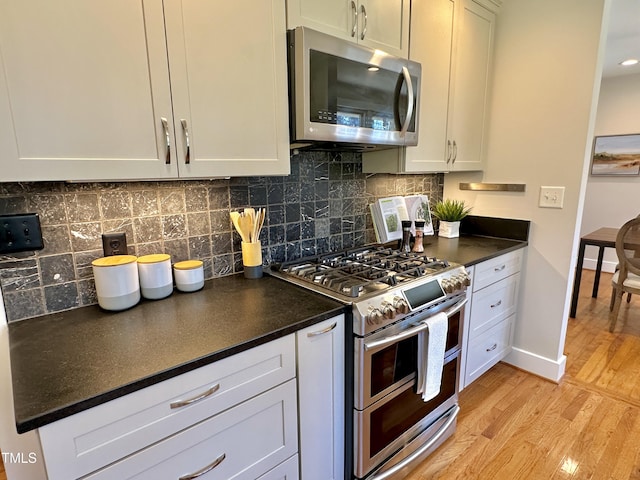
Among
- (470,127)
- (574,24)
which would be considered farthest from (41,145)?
(574,24)

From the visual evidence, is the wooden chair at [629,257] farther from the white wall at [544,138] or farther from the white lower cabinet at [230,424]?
the white lower cabinet at [230,424]

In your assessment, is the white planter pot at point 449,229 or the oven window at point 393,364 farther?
the white planter pot at point 449,229

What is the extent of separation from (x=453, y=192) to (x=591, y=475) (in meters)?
1.73

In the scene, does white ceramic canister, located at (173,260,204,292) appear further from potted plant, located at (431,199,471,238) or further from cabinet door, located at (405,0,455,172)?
potted plant, located at (431,199,471,238)

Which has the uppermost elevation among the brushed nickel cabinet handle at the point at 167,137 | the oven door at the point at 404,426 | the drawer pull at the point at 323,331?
the brushed nickel cabinet handle at the point at 167,137

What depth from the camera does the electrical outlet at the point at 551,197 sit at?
210 cm

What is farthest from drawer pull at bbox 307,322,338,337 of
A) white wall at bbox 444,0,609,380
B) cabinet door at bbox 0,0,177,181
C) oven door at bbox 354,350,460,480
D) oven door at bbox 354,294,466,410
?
white wall at bbox 444,0,609,380

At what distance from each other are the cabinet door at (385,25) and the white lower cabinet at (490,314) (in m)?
1.18

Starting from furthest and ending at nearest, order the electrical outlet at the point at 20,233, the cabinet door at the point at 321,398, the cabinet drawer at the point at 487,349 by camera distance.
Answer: the cabinet drawer at the point at 487,349
the cabinet door at the point at 321,398
the electrical outlet at the point at 20,233

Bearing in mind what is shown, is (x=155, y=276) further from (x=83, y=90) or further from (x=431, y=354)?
(x=431, y=354)

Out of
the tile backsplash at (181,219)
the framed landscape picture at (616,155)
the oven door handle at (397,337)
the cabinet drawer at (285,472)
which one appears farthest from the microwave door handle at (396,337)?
the framed landscape picture at (616,155)

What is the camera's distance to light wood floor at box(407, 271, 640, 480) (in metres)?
1.65

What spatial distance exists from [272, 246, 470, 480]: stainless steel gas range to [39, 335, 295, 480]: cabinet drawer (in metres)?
0.34

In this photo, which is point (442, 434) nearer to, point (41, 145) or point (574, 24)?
point (41, 145)
